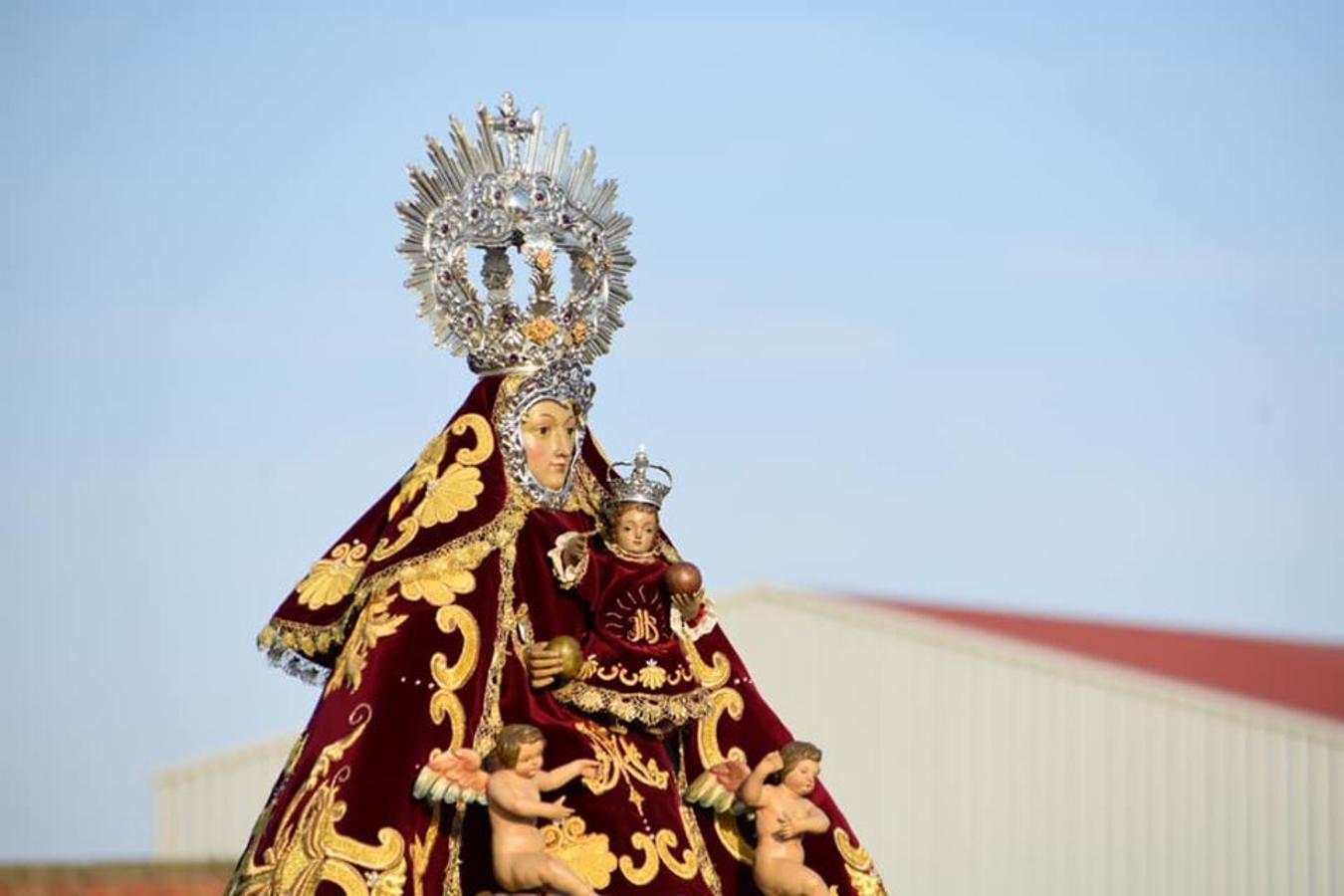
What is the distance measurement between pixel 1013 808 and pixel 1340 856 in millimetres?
3290

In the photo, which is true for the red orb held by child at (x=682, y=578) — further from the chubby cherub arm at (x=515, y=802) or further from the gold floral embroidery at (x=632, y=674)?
the chubby cherub arm at (x=515, y=802)

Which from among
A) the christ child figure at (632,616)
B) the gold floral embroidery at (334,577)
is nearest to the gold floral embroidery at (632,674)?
the christ child figure at (632,616)

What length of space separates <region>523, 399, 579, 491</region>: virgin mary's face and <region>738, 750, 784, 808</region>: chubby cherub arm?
1704 millimetres

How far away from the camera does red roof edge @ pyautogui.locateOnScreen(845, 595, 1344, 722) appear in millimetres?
35688

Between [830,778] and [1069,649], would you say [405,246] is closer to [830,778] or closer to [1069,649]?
[830,778]

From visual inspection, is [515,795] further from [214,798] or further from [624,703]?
[214,798]

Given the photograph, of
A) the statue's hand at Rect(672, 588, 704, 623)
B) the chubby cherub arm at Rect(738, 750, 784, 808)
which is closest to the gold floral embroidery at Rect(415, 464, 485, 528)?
the statue's hand at Rect(672, 588, 704, 623)

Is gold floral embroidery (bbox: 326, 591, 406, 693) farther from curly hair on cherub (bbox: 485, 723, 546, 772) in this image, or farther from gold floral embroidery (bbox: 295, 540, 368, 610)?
curly hair on cherub (bbox: 485, 723, 546, 772)

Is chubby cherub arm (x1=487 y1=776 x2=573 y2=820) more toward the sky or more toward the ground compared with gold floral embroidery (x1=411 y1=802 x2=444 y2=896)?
more toward the sky

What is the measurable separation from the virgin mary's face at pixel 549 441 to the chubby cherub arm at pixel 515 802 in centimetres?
191

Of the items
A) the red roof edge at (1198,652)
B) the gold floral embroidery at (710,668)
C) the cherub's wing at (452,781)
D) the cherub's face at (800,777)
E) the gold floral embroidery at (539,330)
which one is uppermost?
the red roof edge at (1198,652)

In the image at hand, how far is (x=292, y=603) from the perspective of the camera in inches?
634

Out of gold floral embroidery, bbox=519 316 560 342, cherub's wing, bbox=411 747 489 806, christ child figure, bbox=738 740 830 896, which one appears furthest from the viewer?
gold floral embroidery, bbox=519 316 560 342

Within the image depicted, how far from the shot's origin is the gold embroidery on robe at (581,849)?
15398mm
